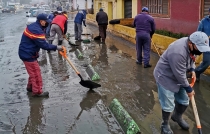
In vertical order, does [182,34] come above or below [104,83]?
above

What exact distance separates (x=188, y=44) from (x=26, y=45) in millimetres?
3382

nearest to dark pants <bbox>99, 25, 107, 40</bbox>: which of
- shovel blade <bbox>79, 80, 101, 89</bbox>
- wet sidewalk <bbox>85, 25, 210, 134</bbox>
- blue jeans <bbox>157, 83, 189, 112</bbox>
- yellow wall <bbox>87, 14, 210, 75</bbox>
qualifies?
yellow wall <bbox>87, 14, 210, 75</bbox>

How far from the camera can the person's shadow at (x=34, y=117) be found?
4742mm

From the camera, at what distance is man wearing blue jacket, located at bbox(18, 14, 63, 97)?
19.3ft

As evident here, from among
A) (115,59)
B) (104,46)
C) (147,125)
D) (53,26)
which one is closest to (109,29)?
(104,46)

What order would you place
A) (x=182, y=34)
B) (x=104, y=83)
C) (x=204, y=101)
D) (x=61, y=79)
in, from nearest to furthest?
(x=204, y=101)
(x=104, y=83)
(x=61, y=79)
(x=182, y=34)

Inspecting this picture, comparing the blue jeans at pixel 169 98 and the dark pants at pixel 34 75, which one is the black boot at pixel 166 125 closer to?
the blue jeans at pixel 169 98

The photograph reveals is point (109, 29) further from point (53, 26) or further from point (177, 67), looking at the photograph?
point (177, 67)

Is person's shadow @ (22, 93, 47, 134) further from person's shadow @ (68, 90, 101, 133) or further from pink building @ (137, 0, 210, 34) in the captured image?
pink building @ (137, 0, 210, 34)

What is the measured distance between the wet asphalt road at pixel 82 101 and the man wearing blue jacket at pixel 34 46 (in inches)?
14.6

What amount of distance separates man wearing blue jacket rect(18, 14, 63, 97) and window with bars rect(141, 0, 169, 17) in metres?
7.94

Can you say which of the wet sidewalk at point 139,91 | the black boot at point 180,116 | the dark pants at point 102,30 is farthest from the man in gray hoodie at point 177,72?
the dark pants at point 102,30

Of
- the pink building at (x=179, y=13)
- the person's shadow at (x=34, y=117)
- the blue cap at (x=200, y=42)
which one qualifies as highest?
the pink building at (x=179, y=13)

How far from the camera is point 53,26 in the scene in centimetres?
1143
